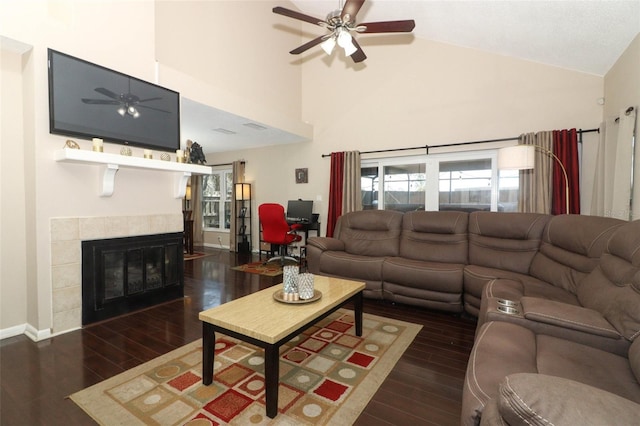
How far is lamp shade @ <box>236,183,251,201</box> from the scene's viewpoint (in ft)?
20.8

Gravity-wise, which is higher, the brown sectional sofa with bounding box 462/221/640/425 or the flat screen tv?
the flat screen tv

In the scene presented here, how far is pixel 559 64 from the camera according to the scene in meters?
3.55

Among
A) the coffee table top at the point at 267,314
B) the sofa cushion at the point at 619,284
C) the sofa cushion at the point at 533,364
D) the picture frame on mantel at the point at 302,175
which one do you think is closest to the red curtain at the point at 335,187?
the picture frame on mantel at the point at 302,175

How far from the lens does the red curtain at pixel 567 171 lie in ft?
11.4

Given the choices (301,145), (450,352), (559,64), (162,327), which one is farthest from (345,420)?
(301,145)

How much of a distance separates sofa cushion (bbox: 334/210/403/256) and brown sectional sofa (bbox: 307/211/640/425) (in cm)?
1

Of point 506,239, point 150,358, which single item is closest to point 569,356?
point 506,239

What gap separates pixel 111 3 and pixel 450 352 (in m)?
4.12

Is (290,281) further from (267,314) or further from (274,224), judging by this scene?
(274,224)

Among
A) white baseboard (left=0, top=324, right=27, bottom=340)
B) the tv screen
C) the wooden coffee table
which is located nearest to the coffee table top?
the wooden coffee table

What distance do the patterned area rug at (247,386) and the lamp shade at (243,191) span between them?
14.1 feet

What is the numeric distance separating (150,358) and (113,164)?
1647 millimetres

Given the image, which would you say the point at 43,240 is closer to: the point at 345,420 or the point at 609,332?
the point at 345,420

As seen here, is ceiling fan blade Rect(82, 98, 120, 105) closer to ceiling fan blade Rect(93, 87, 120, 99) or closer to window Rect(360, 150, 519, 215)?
ceiling fan blade Rect(93, 87, 120, 99)
